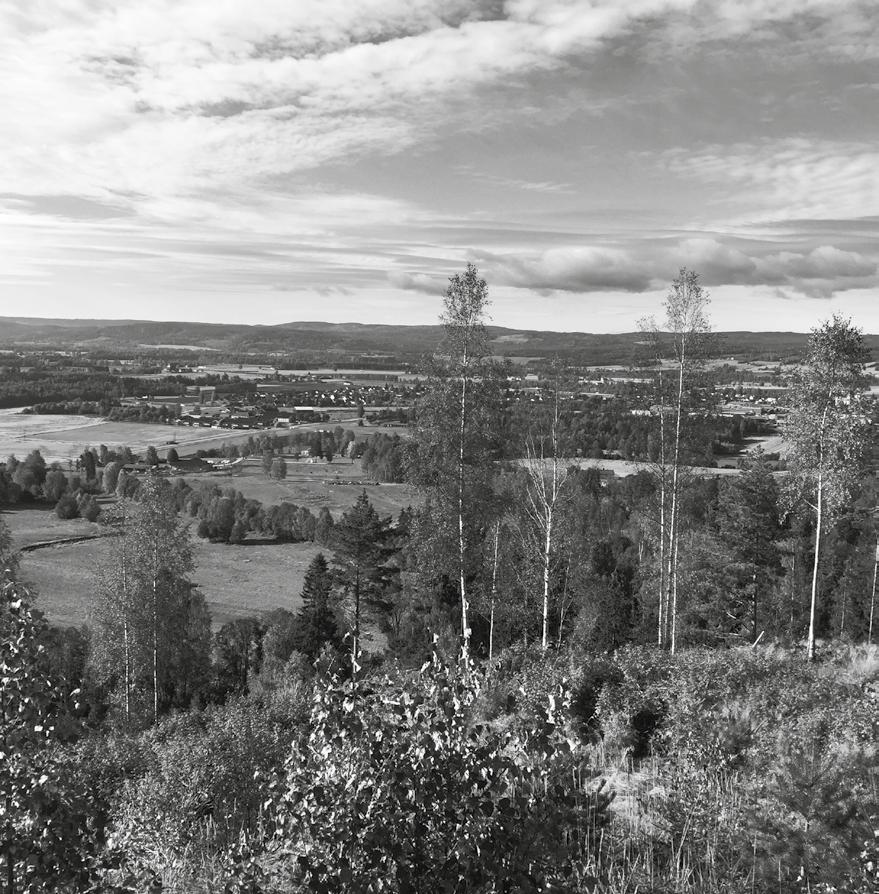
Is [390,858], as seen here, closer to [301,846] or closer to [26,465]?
[301,846]

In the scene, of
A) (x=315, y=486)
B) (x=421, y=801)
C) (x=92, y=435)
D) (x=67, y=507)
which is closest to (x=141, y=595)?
(x=421, y=801)

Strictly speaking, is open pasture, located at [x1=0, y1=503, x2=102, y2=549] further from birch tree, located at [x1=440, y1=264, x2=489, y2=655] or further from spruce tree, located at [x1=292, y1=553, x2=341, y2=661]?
birch tree, located at [x1=440, y1=264, x2=489, y2=655]

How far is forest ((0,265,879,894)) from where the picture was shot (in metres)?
A: 3.53

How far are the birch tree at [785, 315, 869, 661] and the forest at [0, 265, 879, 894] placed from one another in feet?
0.21

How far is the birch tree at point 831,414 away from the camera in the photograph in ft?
55.7

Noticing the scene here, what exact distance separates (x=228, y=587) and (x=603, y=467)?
30553 millimetres

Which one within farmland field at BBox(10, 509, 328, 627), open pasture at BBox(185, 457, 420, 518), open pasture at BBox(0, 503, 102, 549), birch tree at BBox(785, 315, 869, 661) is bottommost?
farmland field at BBox(10, 509, 328, 627)

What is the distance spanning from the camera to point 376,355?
18775cm

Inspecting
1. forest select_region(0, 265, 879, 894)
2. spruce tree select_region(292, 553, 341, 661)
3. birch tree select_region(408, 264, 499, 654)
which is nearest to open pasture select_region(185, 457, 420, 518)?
spruce tree select_region(292, 553, 341, 661)

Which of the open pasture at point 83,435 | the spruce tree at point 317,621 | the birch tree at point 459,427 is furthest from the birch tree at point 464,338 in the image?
the open pasture at point 83,435

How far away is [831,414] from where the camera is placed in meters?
17.3

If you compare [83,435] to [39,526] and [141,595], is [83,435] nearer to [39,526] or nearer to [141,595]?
[39,526]

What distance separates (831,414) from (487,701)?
38.6 ft

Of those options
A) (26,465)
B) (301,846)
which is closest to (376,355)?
(26,465)
